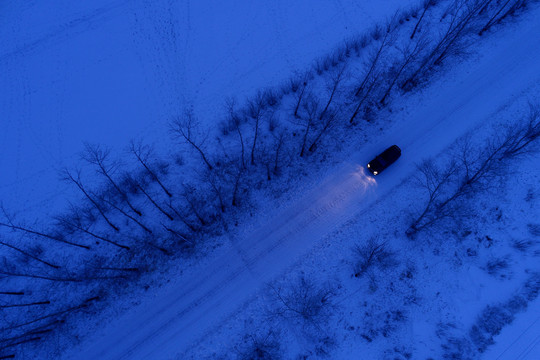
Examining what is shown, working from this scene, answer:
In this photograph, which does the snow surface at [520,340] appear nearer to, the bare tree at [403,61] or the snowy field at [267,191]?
the snowy field at [267,191]

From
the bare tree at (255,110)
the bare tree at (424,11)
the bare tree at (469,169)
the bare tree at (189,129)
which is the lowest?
the bare tree at (469,169)

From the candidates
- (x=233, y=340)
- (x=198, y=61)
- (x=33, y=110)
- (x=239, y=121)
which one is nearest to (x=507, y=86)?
(x=239, y=121)

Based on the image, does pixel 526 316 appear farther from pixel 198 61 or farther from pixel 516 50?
pixel 198 61

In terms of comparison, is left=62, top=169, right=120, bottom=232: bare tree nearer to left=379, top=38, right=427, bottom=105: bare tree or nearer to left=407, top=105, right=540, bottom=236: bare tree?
left=407, top=105, right=540, bottom=236: bare tree

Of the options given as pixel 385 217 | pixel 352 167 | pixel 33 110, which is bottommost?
pixel 385 217

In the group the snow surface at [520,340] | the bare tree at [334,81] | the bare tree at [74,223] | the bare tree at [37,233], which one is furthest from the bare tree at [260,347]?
the bare tree at [334,81]

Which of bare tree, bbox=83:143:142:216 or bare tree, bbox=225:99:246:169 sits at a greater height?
bare tree, bbox=83:143:142:216

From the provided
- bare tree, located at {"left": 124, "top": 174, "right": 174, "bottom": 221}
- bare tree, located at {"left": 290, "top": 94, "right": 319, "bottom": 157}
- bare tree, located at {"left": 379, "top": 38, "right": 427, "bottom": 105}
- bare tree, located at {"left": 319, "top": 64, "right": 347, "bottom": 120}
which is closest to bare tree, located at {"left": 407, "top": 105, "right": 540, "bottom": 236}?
bare tree, located at {"left": 379, "top": 38, "right": 427, "bottom": 105}
